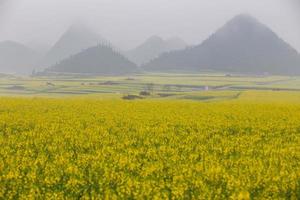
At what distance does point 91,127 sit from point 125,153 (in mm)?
8483

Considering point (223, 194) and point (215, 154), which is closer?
point (223, 194)

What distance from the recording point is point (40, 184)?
16.5 meters

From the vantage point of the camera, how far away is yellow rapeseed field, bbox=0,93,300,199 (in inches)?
616

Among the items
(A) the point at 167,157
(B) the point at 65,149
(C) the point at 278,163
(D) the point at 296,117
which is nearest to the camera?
(C) the point at 278,163

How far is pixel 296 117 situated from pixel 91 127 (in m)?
14.5

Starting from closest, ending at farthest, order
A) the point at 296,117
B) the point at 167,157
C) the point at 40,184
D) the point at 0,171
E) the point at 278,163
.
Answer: the point at 40,184 < the point at 0,171 < the point at 278,163 < the point at 167,157 < the point at 296,117

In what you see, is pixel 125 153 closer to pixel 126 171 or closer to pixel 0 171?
pixel 126 171

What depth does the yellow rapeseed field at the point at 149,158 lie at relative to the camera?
15.6 metres

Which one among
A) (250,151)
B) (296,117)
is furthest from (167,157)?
(296,117)

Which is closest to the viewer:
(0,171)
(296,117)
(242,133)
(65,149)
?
(0,171)

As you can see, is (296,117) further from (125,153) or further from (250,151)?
(125,153)

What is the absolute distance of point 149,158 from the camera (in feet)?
68.1

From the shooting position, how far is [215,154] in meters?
21.2

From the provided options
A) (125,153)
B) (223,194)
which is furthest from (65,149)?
(223,194)
